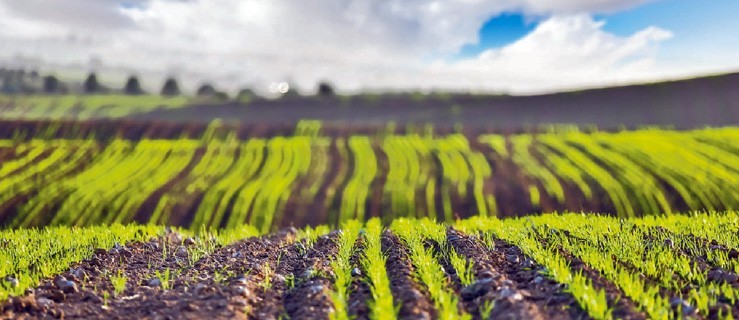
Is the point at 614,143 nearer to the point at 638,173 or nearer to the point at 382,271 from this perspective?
the point at 638,173

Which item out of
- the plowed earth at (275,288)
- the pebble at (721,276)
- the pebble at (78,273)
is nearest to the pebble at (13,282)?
the plowed earth at (275,288)

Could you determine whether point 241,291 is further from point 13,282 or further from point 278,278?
point 13,282

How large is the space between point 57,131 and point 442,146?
1373 inches

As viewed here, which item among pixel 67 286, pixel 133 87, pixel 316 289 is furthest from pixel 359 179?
pixel 133 87

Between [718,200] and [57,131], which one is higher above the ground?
[57,131]

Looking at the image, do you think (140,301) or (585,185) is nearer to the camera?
(140,301)

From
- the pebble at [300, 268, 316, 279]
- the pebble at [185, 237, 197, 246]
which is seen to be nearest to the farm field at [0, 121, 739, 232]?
the pebble at [185, 237, 197, 246]

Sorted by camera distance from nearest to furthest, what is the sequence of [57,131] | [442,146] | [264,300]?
[264,300] → [442,146] → [57,131]

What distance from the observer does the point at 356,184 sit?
33531 millimetres

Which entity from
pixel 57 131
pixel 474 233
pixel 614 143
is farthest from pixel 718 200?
pixel 57 131

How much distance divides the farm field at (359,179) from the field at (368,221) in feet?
0.47

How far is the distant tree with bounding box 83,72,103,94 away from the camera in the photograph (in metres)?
138

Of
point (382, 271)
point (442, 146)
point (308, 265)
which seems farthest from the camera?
point (442, 146)

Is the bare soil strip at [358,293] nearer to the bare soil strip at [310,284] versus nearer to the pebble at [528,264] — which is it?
the bare soil strip at [310,284]
